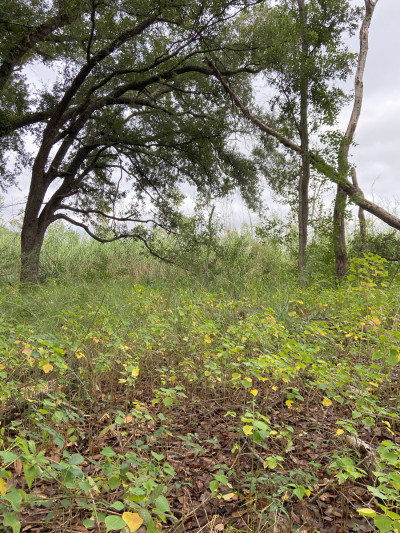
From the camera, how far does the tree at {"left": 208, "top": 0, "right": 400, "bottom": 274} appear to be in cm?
768

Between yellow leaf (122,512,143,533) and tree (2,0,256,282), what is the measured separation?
27.2ft

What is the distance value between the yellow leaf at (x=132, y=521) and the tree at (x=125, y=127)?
27.2 feet

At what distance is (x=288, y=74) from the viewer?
25.2ft

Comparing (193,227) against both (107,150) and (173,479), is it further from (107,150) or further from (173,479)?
(173,479)

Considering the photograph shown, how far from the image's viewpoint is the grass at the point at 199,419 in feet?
6.26

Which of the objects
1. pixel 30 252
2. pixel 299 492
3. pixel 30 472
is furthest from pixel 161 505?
pixel 30 252

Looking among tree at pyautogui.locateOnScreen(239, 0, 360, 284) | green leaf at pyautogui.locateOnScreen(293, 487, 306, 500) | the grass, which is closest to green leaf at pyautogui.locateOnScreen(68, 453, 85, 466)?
the grass

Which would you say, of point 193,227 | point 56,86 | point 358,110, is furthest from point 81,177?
point 358,110

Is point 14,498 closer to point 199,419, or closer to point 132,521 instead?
point 132,521

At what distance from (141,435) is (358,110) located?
8.63 meters

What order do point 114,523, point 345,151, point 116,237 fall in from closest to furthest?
1. point 114,523
2. point 345,151
3. point 116,237

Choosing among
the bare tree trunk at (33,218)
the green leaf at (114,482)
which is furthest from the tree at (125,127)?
the green leaf at (114,482)

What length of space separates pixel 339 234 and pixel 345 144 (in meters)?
1.87

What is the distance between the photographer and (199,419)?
3.20 meters
